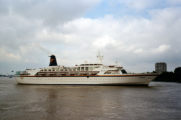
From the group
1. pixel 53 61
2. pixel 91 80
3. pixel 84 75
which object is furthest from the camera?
pixel 53 61

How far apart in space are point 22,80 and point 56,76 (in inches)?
523

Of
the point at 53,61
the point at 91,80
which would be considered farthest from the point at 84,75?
the point at 53,61

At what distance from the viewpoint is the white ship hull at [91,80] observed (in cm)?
4241

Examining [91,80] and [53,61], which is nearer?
[91,80]

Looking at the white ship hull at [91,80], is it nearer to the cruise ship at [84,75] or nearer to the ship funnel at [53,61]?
the cruise ship at [84,75]

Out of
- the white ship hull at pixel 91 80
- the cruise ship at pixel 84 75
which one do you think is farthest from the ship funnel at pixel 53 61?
the white ship hull at pixel 91 80

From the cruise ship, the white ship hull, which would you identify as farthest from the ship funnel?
the white ship hull

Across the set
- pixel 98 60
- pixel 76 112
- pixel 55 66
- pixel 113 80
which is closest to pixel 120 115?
pixel 76 112

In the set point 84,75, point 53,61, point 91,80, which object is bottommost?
point 91,80

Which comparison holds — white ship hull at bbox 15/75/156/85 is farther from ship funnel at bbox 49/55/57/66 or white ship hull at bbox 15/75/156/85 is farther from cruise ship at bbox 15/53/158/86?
ship funnel at bbox 49/55/57/66

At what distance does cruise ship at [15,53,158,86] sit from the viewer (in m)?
42.5

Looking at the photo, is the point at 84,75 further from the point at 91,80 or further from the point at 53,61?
the point at 53,61

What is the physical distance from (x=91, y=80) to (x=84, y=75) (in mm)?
2594

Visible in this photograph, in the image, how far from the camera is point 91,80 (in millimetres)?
45344
